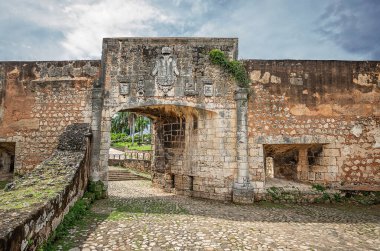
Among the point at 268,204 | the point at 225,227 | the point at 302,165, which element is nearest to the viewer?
the point at 225,227

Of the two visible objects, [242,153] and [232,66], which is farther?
[232,66]

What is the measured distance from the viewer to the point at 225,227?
18.4 feet

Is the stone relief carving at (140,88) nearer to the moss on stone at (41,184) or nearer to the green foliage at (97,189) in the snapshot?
the moss on stone at (41,184)

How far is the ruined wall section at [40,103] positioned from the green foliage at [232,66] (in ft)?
13.4

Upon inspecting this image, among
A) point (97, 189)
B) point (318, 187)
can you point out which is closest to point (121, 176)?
point (97, 189)

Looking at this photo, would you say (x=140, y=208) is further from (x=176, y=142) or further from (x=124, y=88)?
(x=124, y=88)

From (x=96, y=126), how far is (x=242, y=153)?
16.2 ft

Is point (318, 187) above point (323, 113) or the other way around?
the other way around

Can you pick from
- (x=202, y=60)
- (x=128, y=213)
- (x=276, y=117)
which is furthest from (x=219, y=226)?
(x=202, y=60)

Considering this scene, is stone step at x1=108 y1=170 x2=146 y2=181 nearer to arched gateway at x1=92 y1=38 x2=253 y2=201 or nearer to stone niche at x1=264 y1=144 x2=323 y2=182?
arched gateway at x1=92 y1=38 x2=253 y2=201

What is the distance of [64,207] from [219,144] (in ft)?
16.7

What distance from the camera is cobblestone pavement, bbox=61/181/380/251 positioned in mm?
4605

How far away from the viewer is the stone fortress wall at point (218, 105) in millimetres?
8523

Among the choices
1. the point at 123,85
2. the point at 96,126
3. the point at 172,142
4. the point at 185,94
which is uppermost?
the point at 123,85
